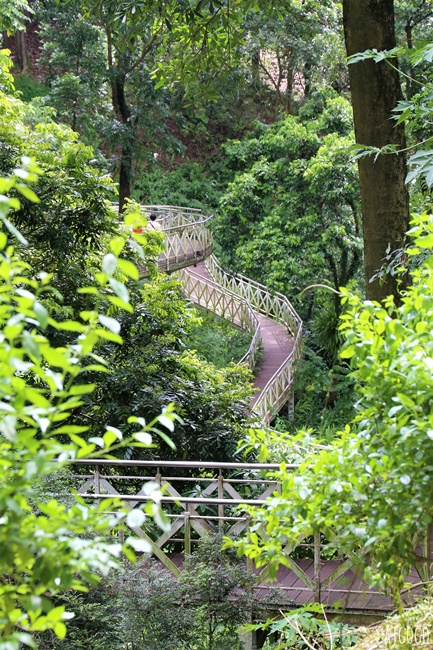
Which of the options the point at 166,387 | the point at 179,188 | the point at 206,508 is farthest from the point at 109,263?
the point at 179,188

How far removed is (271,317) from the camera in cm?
2000

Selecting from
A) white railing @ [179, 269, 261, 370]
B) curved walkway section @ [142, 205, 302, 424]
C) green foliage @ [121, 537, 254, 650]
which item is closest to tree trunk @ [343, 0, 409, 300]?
green foliage @ [121, 537, 254, 650]

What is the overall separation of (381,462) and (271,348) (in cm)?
1549

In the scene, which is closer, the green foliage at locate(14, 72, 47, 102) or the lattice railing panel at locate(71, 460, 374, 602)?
the lattice railing panel at locate(71, 460, 374, 602)

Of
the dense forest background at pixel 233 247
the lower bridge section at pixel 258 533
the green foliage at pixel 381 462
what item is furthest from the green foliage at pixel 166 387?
the green foliage at pixel 381 462

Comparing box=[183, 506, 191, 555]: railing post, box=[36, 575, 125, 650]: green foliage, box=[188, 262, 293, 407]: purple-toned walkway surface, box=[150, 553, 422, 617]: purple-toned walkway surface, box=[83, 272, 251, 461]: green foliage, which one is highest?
box=[83, 272, 251, 461]: green foliage

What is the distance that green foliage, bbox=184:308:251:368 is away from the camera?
54.5 ft

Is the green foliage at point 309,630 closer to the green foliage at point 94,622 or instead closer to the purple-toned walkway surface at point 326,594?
the purple-toned walkway surface at point 326,594

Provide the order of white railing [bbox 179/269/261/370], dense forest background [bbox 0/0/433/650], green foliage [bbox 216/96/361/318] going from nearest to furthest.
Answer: dense forest background [bbox 0/0/433/650], green foliage [bbox 216/96/361/318], white railing [bbox 179/269/261/370]

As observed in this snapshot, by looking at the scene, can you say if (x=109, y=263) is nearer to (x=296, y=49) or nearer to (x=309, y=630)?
(x=309, y=630)

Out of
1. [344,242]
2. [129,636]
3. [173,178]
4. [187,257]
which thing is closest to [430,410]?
[129,636]

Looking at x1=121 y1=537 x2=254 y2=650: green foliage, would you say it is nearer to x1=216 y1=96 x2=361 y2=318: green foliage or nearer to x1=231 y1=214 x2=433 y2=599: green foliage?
x1=231 y1=214 x2=433 y2=599: green foliage

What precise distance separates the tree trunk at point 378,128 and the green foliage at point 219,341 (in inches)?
422

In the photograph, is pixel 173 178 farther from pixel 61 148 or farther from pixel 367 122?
pixel 367 122
